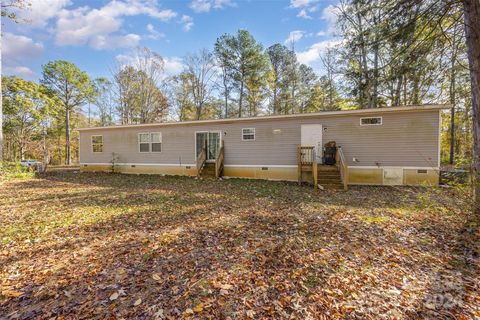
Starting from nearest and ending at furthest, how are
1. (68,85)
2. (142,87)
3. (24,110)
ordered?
(24,110) → (142,87) → (68,85)

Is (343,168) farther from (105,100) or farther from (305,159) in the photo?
(105,100)

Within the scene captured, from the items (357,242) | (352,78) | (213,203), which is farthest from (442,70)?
(352,78)

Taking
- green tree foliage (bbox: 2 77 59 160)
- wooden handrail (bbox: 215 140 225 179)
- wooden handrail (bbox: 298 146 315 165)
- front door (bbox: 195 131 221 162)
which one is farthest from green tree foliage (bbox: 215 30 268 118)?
green tree foliage (bbox: 2 77 59 160)

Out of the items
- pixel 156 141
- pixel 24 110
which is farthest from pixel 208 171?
pixel 24 110

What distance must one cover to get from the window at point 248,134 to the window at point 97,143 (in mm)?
9751

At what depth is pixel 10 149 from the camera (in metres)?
24.0

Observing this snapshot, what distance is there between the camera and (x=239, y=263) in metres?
3.04

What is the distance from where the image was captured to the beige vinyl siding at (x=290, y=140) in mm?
8914

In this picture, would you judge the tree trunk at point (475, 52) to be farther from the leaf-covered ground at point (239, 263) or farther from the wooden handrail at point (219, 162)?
the wooden handrail at point (219, 162)

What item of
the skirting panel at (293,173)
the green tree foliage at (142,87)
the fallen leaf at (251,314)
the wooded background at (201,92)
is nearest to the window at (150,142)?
the skirting panel at (293,173)

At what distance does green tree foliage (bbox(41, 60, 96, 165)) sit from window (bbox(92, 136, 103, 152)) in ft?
37.0

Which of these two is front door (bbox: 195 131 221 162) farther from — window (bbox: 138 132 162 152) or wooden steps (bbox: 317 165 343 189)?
wooden steps (bbox: 317 165 343 189)

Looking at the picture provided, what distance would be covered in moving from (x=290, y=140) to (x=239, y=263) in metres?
8.27

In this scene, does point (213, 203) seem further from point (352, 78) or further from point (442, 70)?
point (352, 78)
